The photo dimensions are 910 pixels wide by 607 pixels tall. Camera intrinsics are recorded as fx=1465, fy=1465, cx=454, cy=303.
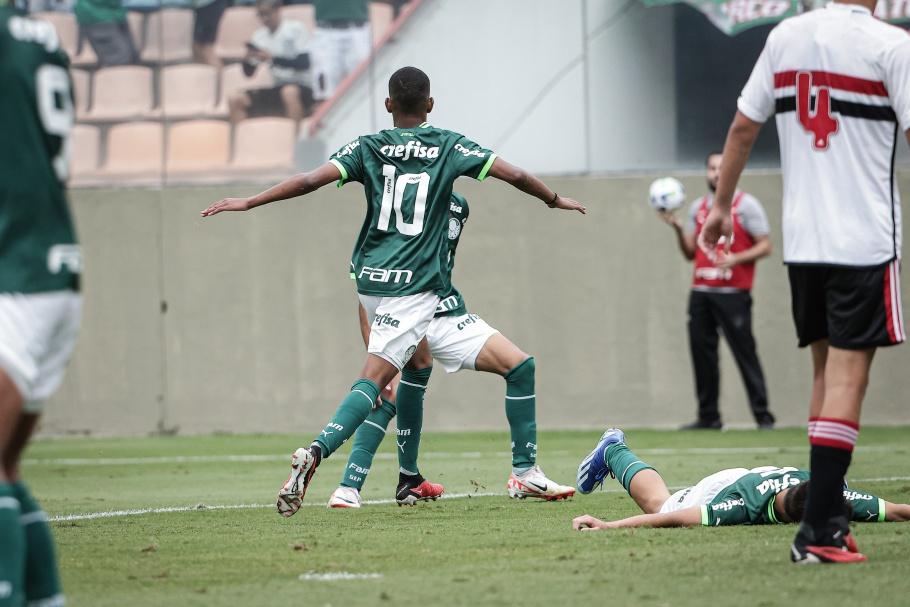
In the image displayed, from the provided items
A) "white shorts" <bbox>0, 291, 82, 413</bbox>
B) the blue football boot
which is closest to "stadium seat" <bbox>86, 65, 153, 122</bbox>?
the blue football boot

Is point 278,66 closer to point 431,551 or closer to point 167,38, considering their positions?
point 167,38

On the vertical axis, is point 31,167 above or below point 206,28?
below

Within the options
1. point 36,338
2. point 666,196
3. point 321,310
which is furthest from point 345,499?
point 321,310

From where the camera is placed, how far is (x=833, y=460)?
482 cm

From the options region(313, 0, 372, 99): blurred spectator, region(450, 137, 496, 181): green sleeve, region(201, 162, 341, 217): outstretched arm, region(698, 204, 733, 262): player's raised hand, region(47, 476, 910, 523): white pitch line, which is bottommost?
region(47, 476, 910, 523): white pitch line

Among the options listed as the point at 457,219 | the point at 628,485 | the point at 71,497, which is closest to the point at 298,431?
the point at 71,497

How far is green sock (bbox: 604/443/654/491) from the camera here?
245 inches

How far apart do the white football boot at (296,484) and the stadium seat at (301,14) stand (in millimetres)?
9586

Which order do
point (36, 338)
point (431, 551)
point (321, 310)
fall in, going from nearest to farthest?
point (36, 338)
point (431, 551)
point (321, 310)

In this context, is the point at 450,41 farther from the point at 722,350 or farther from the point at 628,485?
the point at 628,485

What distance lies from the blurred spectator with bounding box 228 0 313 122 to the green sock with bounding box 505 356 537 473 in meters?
8.16

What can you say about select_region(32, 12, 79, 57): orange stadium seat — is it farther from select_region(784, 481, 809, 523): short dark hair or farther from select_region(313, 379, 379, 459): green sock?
select_region(784, 481, 809, 523): short dark hair

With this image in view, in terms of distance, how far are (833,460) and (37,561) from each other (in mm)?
2555

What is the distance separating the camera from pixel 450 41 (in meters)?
15.2
